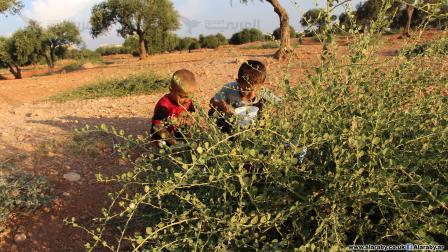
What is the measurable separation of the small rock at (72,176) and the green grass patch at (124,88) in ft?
15.1

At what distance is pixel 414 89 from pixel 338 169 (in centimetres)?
87

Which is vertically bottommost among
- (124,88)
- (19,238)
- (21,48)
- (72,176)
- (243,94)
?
(19,238)

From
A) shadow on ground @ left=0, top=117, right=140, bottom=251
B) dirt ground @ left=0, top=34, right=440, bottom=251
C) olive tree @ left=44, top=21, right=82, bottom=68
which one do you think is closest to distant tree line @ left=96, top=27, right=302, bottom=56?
olive tree @ left=44, top=21, right=82, bottom=68

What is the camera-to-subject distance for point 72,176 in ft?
11.1

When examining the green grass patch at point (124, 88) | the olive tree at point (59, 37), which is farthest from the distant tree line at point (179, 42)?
the green grass patch at point (124, 88)

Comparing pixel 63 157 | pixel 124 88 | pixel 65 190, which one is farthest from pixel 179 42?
pixel 65 190

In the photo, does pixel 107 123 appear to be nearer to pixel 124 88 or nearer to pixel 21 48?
pixel 124 88

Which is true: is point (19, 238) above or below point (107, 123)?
below

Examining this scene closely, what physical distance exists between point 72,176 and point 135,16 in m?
21.8

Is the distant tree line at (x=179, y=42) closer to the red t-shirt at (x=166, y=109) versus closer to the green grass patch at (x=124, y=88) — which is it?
the green grass patch at (x=124, y=88)

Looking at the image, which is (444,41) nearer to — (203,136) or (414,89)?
(414,89)

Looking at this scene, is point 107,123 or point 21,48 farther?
point 21,48

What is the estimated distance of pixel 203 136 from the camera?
1.95m

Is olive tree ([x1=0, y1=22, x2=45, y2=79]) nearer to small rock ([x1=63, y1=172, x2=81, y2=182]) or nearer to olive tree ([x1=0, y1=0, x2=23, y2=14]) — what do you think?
olive tree ([x1=0, y1=0, x2=23, y2=14])
